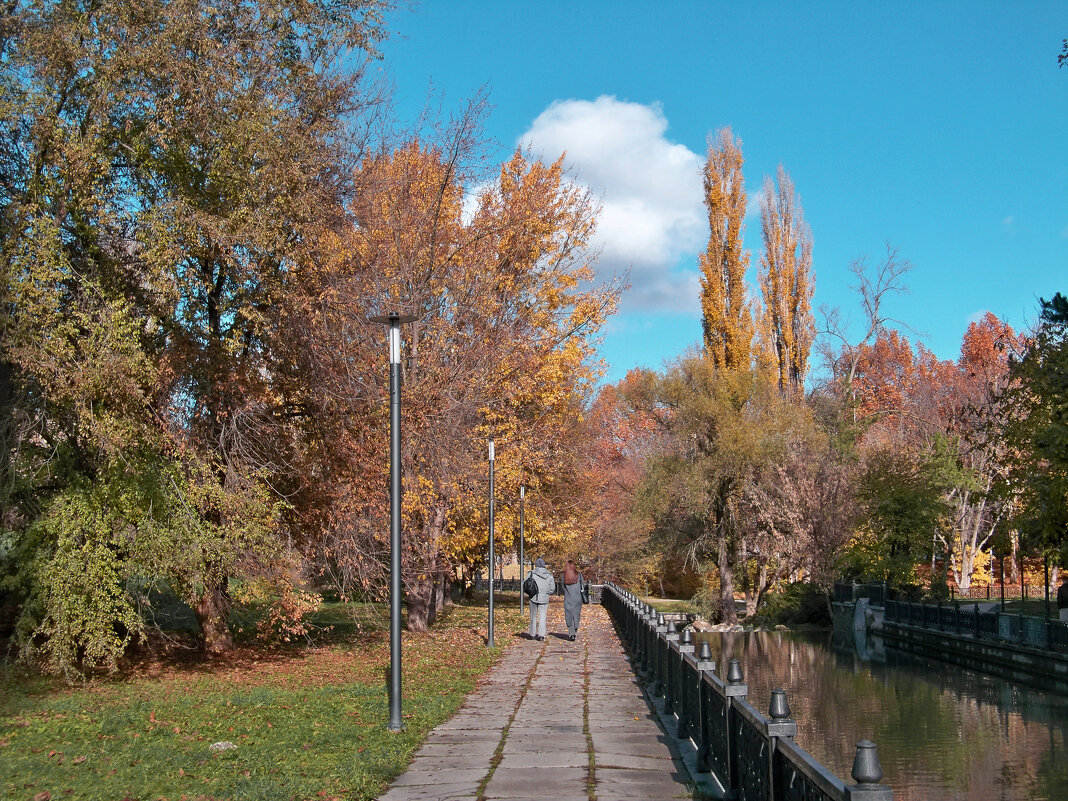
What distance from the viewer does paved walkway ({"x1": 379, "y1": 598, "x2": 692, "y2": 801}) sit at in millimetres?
7641

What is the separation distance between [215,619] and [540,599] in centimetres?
718

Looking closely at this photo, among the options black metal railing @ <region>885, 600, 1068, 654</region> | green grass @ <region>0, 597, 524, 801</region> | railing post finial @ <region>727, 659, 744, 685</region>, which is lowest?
black metal railing @ <region>885, 600, 1068, 654</region>

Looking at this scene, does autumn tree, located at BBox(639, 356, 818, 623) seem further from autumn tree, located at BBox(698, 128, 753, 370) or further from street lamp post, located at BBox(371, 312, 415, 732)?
street lamp post, located at BBox(371, 312, 415, 732)

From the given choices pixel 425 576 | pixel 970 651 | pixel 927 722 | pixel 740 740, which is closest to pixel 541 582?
pixel 425 576

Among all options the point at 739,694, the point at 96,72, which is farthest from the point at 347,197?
the point at 739,694

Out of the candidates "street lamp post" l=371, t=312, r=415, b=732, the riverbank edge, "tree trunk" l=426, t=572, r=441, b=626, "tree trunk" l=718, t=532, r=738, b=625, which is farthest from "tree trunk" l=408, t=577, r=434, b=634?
"tree trunk" l=718, t=532, r=738, b=625

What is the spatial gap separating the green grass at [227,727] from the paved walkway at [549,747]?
0.36 metres

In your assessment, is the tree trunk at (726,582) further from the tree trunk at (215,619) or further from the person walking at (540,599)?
the tree trunk at (215,619)

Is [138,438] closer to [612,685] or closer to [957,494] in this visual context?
[612,685]

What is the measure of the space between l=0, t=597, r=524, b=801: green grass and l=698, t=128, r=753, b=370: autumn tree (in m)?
26.8

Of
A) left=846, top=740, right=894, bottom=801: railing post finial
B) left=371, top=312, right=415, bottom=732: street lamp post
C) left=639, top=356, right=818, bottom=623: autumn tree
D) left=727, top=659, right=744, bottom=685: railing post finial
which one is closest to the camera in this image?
left=846, top=740, right=894, bottom=801: railing post finial

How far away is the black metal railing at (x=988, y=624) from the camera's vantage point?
870 inches

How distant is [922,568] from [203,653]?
39332 mm

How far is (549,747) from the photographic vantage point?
369 inches
